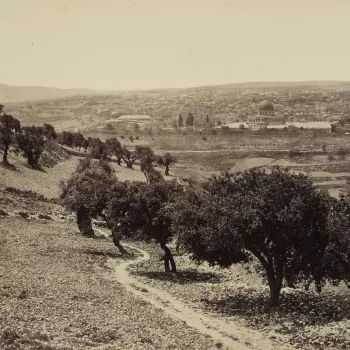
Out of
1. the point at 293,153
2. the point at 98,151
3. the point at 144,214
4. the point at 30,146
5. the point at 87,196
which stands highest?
the point at 30,146

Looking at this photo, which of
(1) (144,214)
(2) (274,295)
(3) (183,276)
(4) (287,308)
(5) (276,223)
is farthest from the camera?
(3) (183,276)

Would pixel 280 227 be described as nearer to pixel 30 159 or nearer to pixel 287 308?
pixel 287 308

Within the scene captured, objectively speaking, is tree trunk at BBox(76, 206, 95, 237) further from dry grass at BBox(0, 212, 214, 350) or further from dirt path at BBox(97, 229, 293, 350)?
dirt path at BBox(97, 229, 293, 350)

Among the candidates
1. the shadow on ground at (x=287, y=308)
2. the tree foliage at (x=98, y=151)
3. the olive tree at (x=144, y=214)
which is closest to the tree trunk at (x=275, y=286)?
the shadow on ground at (x=287, y=308)

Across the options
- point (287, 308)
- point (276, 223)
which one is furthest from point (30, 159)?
point (287, 308)

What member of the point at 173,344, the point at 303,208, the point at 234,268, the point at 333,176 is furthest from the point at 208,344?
the point at 333,176

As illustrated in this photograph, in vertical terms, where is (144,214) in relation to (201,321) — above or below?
above

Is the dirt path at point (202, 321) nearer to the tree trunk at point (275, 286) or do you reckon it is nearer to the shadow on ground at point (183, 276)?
the shadow on ground at point (183, 276)

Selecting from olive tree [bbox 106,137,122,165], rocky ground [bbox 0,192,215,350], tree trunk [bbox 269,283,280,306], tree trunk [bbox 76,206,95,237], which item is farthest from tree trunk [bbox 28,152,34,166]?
tree trunk [bbox 269,283,280,306]
